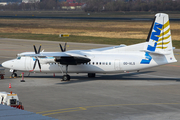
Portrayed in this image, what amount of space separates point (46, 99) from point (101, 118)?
696cm

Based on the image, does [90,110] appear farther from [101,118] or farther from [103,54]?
[103,54]

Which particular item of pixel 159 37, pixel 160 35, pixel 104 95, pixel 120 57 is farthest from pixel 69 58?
pixel 160 35

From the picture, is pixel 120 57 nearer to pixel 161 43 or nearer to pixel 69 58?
pixel 161 43

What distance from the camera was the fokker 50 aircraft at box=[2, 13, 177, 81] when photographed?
111ft

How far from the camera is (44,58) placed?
3472cm

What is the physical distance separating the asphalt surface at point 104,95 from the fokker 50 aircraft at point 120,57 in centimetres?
150

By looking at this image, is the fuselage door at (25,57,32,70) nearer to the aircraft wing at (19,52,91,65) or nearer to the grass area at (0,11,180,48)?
the aircraft wing at (19,52,91,65)

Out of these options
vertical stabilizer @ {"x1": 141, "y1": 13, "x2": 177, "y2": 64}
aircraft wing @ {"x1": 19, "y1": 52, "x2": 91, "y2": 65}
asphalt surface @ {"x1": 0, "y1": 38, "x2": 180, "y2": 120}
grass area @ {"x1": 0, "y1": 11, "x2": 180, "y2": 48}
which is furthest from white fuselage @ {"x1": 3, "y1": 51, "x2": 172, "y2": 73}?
grass area @ {"x1": 0, "y1": 11, "x2": 180, "y2": 48}

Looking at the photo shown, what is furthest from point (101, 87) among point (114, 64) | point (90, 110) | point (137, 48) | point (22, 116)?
point (22, 116)

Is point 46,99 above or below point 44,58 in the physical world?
below

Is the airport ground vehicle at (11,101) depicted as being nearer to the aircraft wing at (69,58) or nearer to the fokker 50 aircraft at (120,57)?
the fokker 50 aircraft at (120,57)

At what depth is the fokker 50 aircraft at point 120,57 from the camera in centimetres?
3381

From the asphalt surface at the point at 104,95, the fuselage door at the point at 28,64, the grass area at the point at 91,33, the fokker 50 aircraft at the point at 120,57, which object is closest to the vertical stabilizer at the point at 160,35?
the fokker 50 aircraft at the point at 120,57

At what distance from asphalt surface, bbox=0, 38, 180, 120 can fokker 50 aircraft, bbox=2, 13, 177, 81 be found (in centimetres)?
150
